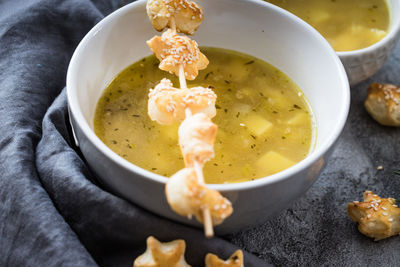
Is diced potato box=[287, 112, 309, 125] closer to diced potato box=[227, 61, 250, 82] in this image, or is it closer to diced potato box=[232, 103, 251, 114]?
diced potato box=[232, 103, 251, 114]

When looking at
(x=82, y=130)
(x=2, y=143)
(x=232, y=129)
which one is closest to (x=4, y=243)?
(x=2, y=143)

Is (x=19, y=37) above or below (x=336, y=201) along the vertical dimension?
above

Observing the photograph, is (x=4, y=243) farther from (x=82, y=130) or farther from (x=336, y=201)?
(x=336, y=201)

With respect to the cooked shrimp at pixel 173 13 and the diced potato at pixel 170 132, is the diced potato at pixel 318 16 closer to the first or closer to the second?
the cooked shrimp at pixel 173 13

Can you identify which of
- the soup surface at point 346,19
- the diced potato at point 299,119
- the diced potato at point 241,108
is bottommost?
the soup surface at point 346,19

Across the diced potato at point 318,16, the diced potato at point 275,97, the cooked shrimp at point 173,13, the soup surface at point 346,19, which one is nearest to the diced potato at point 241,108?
the diced potato at point 275,97

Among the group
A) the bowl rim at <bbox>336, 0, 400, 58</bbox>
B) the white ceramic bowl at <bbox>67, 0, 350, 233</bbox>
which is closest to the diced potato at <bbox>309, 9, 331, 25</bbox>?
the bowl rim at <bbox>336, 0, 400, 58</bbox>

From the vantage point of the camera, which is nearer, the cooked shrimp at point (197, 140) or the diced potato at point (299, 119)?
the cooked shrimp at point (197, 140)
